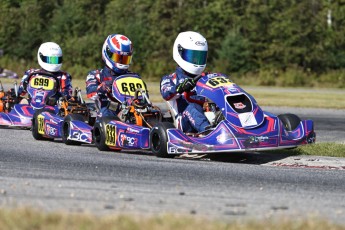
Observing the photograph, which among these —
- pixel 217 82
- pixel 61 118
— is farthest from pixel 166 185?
pixel 61 118

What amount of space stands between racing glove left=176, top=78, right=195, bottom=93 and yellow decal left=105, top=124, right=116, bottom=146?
101cm

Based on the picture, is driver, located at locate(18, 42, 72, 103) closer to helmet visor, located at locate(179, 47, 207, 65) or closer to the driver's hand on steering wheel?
the driver's hand on steering wheel

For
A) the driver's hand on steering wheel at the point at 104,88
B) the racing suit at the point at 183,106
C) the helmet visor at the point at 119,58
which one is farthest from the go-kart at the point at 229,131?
the helmet visor at the point at 119,58

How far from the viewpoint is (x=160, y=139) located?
10602 millimetres

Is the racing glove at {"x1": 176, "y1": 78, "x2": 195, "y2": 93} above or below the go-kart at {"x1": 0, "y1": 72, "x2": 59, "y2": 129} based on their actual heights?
above

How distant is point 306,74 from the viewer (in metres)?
38.3

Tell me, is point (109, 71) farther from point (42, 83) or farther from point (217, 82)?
point (42, 83)

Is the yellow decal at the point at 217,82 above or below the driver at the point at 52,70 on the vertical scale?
above

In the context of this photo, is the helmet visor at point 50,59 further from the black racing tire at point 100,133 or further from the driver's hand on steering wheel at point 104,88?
the black racing tire at point 100,133

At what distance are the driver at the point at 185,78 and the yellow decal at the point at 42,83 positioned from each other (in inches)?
168

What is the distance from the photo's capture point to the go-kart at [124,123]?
11203mm

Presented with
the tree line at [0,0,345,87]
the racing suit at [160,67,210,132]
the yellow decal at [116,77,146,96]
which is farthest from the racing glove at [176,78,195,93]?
the tree line at [0,0,345,87]

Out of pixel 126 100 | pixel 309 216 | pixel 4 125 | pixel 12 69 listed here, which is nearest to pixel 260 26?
pixel 12 69

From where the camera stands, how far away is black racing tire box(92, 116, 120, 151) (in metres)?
11.6
